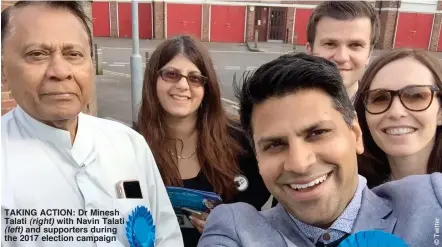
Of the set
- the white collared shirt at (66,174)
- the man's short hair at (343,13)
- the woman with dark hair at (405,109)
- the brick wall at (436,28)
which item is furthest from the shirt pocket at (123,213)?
the brick wall at (436,28)

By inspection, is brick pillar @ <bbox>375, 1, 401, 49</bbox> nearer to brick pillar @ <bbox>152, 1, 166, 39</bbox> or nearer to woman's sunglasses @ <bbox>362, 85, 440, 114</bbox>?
brick pillar @ <bbox>152, 1, 166, 39</bbox>

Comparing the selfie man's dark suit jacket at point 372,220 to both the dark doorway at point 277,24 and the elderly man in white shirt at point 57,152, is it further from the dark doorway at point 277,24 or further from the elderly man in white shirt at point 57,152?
the dark doorway at point 277,24

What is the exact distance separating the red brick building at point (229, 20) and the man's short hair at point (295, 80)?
467 inches

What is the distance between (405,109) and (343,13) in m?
0.64

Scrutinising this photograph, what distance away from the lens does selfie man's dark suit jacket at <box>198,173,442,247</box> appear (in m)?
0.82

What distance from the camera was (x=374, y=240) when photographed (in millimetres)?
773

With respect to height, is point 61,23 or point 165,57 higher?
→ point 61,23

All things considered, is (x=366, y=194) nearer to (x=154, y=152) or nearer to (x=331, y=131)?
(x=331, y=131)

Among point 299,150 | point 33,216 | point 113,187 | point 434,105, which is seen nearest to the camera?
point 299,150

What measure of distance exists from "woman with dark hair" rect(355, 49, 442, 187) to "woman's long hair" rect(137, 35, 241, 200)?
0.56m

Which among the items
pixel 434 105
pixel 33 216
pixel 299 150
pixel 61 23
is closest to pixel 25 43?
pixel 61 23

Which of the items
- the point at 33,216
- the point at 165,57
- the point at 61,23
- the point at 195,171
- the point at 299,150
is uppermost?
the point at 61,23

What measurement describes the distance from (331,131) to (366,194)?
20 centimetres

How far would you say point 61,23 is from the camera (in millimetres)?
956
